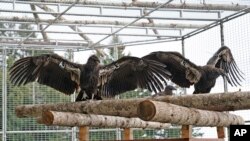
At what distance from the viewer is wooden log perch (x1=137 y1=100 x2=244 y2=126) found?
288 centimetres

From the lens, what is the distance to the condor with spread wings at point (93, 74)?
5512 millimetres

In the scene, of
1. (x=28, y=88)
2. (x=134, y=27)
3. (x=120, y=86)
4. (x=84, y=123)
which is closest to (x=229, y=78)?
(x=120, y=86)

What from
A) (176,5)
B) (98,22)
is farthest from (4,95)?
(176,5)

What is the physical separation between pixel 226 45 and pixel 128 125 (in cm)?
179

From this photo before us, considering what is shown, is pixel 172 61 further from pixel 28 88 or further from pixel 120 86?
pixel 28 88

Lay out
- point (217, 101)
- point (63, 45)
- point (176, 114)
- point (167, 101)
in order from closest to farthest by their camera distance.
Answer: point (176, 114), point (217, 101), point (167, 101), point (63, 45)

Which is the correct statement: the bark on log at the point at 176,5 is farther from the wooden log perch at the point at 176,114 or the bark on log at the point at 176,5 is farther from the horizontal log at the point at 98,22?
the wooden log perch at the point at 176,114

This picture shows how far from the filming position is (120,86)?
5848 millimetres

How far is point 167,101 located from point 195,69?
2068 millimetres

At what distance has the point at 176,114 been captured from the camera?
310cm

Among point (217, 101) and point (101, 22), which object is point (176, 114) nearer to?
point (217, 101)

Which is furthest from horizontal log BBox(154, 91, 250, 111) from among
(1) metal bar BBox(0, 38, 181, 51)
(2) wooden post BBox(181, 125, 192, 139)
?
(1) metal bar BBox(0, 38, 181, 51)

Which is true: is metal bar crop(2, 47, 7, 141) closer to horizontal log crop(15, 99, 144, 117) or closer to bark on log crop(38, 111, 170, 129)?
horizontal log crop(15, 99, 144, 117)

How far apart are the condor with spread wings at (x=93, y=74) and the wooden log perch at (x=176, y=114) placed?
1.57 meters
